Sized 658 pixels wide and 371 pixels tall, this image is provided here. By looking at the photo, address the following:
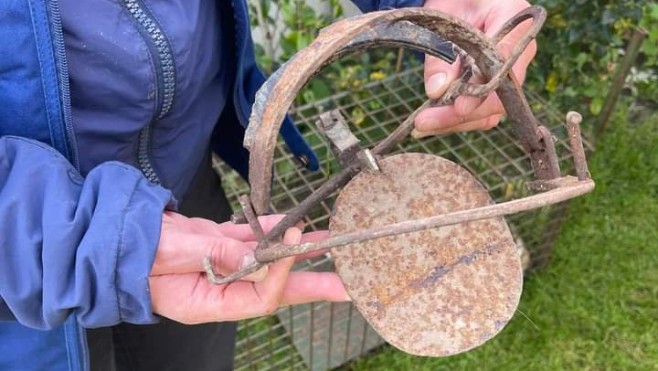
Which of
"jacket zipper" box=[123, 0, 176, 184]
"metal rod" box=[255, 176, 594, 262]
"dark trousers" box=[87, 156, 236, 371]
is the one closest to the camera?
"metal rod" box=[255, 176, 594, 262]

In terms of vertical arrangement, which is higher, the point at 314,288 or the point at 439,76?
the point at 439,76

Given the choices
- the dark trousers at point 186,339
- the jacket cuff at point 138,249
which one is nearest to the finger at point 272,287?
the jacket cuff at point 138,249

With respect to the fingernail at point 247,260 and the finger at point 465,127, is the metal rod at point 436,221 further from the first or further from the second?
the finger at point 465,127

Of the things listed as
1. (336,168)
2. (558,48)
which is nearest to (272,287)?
(336,168)

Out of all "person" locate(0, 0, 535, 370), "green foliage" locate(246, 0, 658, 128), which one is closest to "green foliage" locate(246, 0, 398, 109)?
"green foliage" locate(246, 0, 658, 128)

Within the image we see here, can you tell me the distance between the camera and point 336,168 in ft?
5.25

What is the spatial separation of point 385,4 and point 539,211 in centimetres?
92

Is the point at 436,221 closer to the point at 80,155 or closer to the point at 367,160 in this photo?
the point at 367,160

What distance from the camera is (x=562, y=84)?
179 cm

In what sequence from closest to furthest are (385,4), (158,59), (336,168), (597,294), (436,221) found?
(436,221) → (158,59) → (385,4) → (336,168) → (597,294)

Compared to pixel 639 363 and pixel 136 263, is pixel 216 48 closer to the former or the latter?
pixel 136 263

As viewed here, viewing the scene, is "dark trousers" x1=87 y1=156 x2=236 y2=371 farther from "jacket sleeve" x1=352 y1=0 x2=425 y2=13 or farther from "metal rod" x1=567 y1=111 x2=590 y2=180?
"metal rod" x1=567 y1=111 x2=590 y2=180

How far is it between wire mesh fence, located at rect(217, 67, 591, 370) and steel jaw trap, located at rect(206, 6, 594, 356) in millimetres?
730

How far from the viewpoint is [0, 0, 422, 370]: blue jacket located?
642 millimetres
